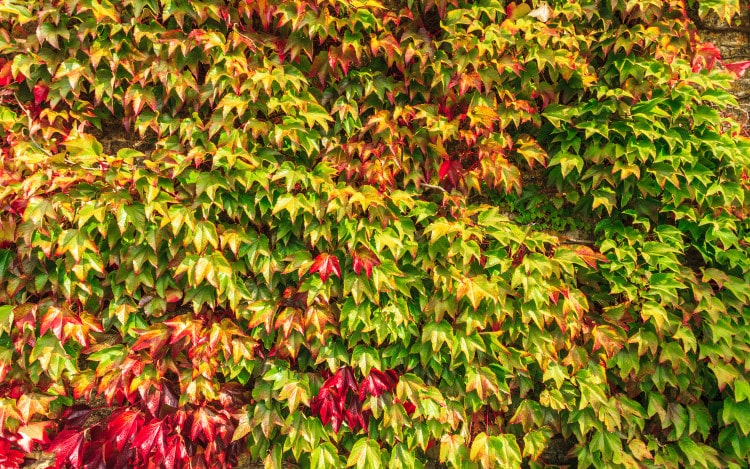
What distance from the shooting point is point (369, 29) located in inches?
94.8

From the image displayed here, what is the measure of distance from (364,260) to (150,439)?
1.29 metres

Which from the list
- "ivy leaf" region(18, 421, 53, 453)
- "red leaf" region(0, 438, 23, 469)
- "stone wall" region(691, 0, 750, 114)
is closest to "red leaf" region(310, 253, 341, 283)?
"ivy leaf" region(18, 421, 53, 453)

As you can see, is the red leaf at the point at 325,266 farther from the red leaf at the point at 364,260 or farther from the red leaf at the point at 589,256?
the red leaf at the point at 589,256

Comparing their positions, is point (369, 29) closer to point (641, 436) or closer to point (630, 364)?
point (630, 364)

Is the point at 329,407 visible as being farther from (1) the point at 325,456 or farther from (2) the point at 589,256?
(2) the point at 589,256

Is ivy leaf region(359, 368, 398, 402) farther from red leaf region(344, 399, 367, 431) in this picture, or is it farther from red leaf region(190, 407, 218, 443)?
red leaf region(190, 407, 218, 443)

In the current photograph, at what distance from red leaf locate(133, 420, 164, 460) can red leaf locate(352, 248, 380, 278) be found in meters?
1.18

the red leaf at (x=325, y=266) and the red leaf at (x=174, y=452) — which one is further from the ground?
the red leaf at (x=325, y=266)

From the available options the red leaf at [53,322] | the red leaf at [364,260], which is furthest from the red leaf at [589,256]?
the red leaf at [53,322]

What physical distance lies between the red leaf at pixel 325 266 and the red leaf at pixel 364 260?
0.29ft

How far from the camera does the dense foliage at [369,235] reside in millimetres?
2189

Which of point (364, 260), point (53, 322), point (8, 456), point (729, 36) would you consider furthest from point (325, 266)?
point (729, 36)

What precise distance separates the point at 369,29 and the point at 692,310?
7.51 feet

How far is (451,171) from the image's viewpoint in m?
2.45
